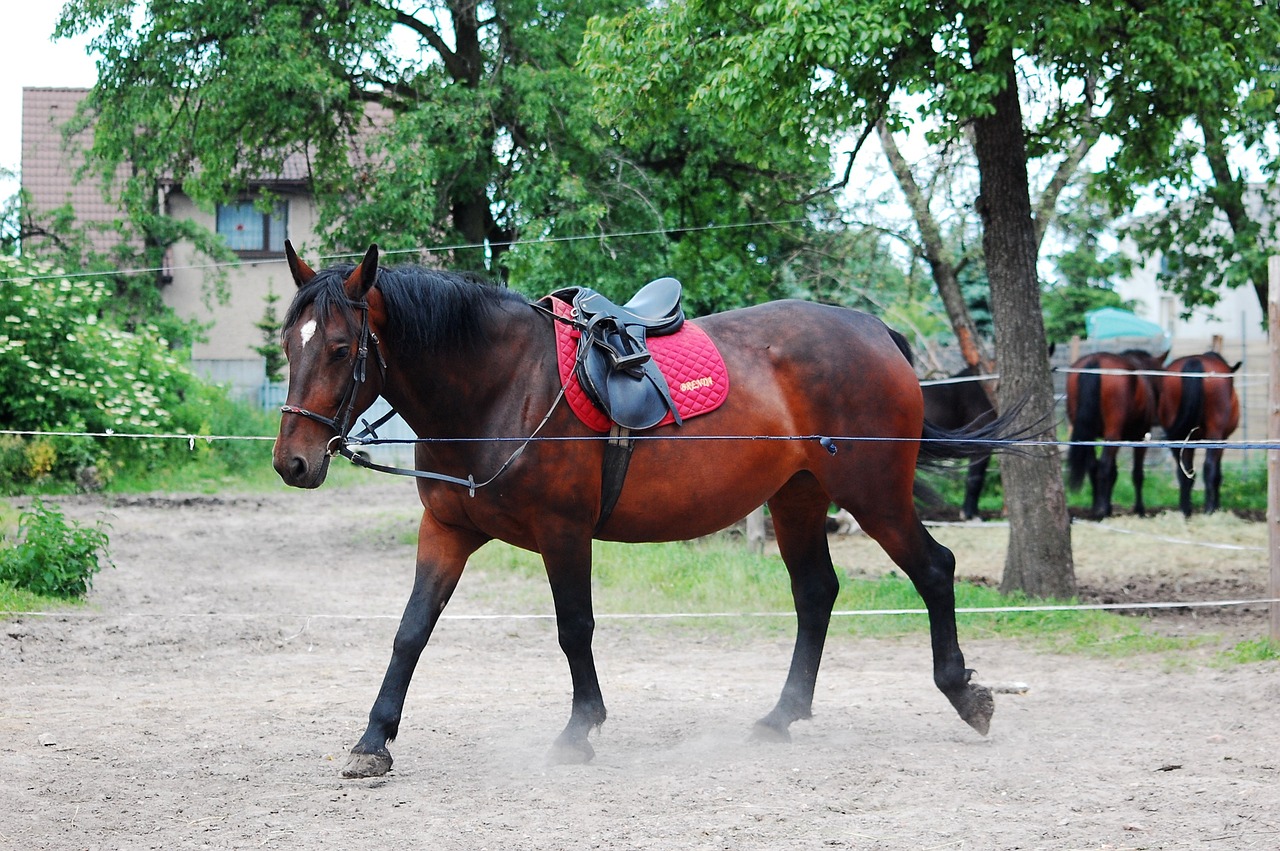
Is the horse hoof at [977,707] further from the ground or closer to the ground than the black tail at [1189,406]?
closer to the ground

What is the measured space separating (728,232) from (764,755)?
754 cm

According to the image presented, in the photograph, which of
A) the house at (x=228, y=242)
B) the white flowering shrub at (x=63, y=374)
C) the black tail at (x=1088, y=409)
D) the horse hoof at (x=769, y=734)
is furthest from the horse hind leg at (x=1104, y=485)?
the house at (x=228, y=242)

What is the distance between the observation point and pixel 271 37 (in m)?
11.6

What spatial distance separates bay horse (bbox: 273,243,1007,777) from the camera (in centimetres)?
449

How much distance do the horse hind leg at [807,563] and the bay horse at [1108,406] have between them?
856cm

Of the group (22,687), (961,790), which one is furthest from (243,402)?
(961,790)

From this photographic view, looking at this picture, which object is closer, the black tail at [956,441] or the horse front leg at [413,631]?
the horse front leg at [413,631]

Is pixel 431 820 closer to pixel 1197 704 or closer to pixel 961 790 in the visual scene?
pixel 961 790

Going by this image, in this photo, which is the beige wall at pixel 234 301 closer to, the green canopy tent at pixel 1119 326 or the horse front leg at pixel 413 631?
the green canopy tent at pixel 1119 326

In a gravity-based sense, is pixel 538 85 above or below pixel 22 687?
above

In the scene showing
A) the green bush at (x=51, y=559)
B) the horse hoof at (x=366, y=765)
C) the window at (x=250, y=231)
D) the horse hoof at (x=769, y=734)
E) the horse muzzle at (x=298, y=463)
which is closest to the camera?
the horse muzzle at (x=298, y=463)

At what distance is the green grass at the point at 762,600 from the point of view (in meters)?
7.97

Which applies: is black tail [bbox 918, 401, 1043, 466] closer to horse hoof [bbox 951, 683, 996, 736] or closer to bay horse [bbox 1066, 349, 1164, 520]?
horse hoof [bbox 951, 683, 996, 736]

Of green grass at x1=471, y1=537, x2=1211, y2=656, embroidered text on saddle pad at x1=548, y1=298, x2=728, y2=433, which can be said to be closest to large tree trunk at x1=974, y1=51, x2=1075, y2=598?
green grass at x1=471, y1=537, x2=1211, y2=656
